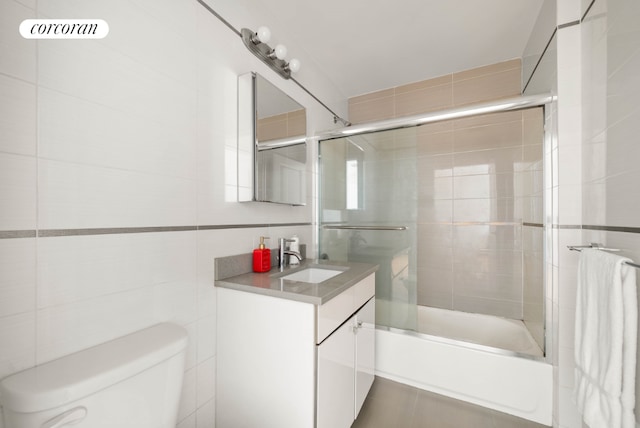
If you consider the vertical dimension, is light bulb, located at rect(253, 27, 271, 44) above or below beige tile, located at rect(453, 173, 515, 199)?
above

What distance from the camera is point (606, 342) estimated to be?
96 cm

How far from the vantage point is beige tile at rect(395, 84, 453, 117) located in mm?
2422

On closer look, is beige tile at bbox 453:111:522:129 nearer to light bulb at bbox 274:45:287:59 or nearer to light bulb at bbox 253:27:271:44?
light bulb at bbox 274:45:287:59

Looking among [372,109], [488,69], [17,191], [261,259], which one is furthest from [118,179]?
[488,69]

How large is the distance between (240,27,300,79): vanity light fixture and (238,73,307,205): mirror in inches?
6.3

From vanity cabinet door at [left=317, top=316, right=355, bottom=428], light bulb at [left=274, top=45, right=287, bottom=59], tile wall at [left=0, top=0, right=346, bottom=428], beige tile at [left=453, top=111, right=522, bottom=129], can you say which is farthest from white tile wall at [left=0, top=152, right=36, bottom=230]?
beige tile at [left=453, top=111, right=522, bottom=129]

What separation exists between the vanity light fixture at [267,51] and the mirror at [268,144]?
161 millimetres

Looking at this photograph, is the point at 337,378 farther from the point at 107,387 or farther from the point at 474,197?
the point at 474,197

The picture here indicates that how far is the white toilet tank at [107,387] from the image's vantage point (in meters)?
0.60

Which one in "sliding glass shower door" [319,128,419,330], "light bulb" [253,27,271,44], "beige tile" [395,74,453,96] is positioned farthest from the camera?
"beige tile" [395,74,453,96]

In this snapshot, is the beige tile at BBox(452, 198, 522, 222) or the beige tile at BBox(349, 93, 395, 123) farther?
the beige tile at BBox(349, 93, 395, 123)

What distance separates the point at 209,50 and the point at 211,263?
3.38ft

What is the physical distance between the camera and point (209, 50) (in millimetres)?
1239

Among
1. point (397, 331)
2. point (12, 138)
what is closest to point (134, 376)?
point (12, 138)
